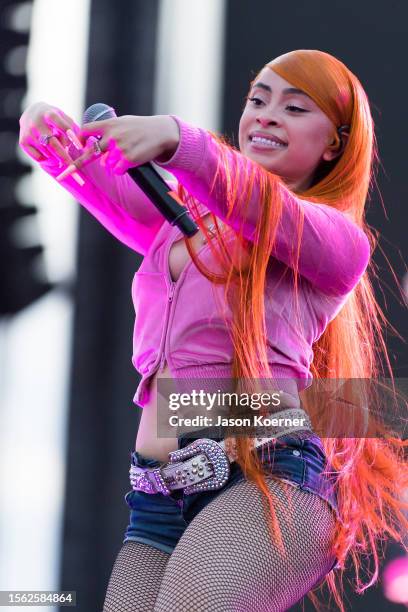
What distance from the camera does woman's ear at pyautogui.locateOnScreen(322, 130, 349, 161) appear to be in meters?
1.39

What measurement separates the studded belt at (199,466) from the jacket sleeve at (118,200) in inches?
15.5

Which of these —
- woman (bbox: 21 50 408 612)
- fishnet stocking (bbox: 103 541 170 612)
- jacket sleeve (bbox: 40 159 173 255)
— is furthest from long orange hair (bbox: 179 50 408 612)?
fishnet stocking (bbox: 103 541 170 612)

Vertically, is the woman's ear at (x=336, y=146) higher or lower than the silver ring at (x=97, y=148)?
higher

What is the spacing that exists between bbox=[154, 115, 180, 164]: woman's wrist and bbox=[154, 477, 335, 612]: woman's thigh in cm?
39

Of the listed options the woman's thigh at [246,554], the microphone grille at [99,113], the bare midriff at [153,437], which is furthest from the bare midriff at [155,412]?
the microphone grille at [99,113]

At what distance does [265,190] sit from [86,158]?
0.21 meters

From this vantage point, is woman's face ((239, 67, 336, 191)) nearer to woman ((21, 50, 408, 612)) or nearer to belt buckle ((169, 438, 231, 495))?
woman ((21, 50, 408, 612))

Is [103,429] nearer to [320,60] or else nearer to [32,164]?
[32,164]

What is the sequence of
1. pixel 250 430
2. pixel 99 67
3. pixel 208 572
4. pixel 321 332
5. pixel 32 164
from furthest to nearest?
1. pixel 99 67
2. pixel 32 164
3. pixel 321 332
4. pixel 250 430
5. pixel 208 572

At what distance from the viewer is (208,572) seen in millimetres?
1022

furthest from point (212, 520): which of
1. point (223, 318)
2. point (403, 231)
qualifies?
point (403, 231)

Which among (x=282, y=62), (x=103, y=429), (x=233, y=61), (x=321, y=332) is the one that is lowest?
(x=103, y=429)

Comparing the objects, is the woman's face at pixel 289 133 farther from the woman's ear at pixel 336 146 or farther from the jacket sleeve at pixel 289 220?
the jacket sleeve at pixel 289 220

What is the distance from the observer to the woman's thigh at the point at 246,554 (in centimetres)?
102
